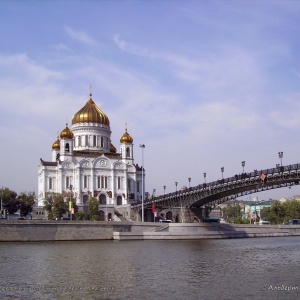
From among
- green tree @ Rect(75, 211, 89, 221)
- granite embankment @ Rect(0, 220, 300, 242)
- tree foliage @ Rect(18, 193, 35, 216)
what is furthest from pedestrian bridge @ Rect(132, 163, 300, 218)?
tree foliage @ Rect(18, 193, 35, 216)

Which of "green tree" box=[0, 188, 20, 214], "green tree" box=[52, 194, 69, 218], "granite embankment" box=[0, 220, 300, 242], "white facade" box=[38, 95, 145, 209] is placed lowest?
"granite embankment" box=[0, 220, 300, 242]

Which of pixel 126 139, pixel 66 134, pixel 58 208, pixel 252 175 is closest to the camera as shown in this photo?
pixel 252 175

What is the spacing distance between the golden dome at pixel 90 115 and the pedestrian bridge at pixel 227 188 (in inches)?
836

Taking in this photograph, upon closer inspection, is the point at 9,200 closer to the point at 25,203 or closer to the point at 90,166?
the point at 25,203

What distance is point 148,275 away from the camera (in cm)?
2967

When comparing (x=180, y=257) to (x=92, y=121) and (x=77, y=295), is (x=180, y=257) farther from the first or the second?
(x=92, y=121)

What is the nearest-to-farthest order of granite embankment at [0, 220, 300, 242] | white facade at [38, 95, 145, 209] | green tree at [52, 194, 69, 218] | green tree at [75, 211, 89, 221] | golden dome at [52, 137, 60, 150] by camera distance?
granite embankment at [0, 220, 300, 242]
green tree at [52, 194, 69, 218]
green tree at [75, 211, 89, 221]
white facade at [38, 95, 145, 209]
golden dome at [52, 137, 60, 150]

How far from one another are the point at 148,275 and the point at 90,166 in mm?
65891

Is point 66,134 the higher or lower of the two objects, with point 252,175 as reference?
higher

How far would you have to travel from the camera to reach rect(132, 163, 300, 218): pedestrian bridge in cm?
5379

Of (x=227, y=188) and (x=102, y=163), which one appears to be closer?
(x=227, y=188)

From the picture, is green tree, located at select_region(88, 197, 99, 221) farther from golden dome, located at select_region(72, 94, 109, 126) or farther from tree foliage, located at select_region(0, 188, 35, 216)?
golden dome, located at select_region(72, 94, 109, 126)

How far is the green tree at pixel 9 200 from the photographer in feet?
276

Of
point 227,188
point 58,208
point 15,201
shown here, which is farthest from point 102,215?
point 227,188
